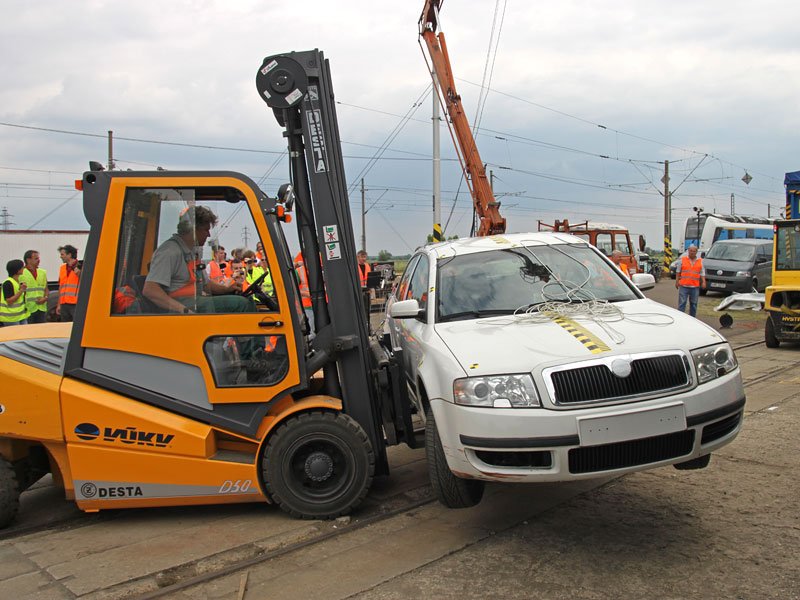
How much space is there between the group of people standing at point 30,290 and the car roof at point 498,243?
23.1ft

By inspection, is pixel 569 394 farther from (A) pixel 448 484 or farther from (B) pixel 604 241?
(B) pixel 604 241

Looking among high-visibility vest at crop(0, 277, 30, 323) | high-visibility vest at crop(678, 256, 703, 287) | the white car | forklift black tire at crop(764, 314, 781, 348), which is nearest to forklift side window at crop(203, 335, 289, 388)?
the white car

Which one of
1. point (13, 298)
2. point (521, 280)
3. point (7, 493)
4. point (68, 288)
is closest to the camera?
point (7, 493)

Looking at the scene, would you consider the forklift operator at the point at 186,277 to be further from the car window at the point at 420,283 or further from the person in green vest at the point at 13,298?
the person in green vest at the point at 13,298

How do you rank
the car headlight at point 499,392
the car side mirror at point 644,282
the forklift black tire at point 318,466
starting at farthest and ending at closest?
the car side mirror at point 644,282
the forklift black tire at point 318,466
the car headlight at point 499,392

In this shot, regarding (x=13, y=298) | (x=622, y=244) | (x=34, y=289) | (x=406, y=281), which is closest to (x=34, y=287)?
(x=34, y=289)

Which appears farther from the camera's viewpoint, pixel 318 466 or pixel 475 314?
pixel 475 314

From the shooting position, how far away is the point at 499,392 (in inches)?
154

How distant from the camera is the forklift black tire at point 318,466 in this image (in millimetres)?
4711

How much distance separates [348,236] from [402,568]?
7.70 feet

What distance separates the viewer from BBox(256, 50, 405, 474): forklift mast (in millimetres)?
4953

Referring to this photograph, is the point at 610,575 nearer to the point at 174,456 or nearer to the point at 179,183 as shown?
the point at 174,456

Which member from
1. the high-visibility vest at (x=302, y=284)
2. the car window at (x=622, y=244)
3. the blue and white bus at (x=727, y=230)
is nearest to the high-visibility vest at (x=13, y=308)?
the high-visibility vest at (x=302, y=284)

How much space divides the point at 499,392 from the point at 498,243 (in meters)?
2.21
